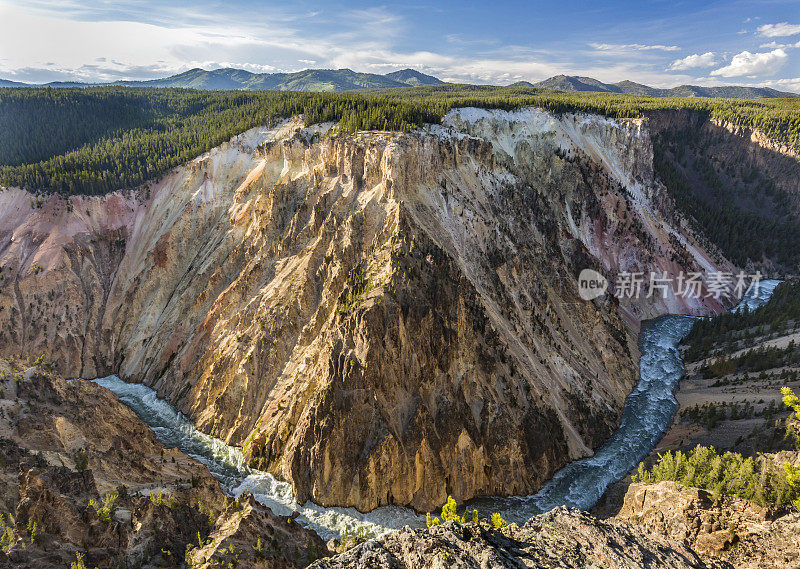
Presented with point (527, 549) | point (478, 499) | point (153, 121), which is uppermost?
point (153, 121)

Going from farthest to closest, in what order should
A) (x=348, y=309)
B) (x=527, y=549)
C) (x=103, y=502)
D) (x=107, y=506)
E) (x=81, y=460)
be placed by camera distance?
1. (x=348, y=309)
2. (x=81, y=460)
3. (x=103, y=502)
4. (x=107, y=506)
5. (x=527, y=549)

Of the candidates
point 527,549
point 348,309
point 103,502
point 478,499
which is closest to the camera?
point 527,549

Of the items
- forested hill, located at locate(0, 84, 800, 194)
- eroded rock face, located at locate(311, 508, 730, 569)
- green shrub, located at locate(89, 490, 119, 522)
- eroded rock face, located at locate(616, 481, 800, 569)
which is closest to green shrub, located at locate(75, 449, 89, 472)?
green shrub, located at locate(89, 490, 119, 522)

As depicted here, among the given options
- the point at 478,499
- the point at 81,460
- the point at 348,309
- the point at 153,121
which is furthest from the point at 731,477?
the point at 153,121

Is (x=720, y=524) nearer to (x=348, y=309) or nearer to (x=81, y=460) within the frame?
(x=348, y=309)

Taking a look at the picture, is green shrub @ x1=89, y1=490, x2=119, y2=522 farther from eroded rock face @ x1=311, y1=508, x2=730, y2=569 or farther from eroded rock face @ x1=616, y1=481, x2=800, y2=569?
eroded rock face @ x1=616, y1=481, x2=800, y2=569

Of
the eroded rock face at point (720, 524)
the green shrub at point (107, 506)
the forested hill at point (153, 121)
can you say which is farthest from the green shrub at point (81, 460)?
the forested hill at point (153, 121)
